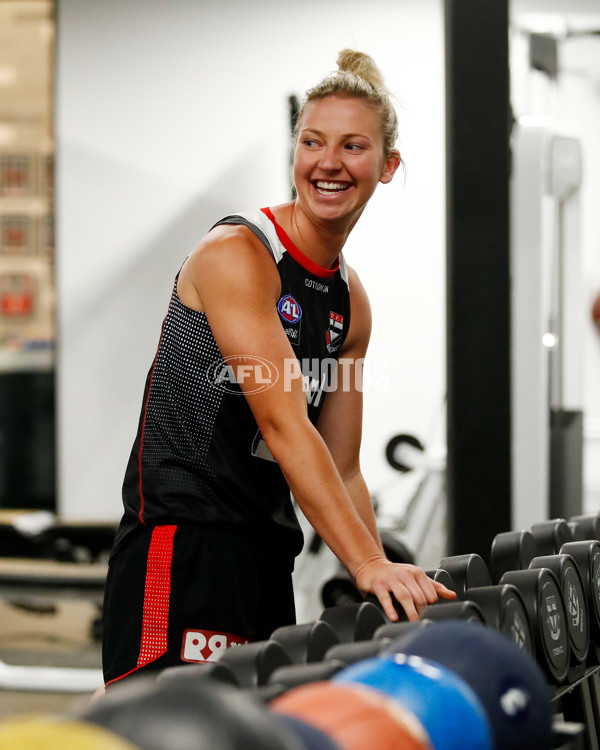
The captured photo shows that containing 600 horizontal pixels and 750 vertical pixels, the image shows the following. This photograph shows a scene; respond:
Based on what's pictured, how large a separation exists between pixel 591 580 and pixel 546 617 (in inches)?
10.9

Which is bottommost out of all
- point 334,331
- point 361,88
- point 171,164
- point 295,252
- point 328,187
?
point 334,331

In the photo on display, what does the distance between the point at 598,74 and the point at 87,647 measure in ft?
11.3

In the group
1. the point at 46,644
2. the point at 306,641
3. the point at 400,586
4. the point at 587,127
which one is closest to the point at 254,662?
the point at 306,641

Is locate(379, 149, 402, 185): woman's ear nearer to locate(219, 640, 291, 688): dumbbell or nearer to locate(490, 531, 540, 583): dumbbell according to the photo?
locate(490, 531, 540, 583): dumbbell

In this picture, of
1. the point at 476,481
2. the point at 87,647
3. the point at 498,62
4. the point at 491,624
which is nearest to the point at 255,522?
the point at 491,624

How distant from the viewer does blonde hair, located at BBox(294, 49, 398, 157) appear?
1544 mm

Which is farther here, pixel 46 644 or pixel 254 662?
pixel 46 644

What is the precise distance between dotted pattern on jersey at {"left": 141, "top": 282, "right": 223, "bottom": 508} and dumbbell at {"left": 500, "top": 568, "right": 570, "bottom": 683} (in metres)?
0.49

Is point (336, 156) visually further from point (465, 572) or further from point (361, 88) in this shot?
point (465, 572)

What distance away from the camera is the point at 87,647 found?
13.6 ft

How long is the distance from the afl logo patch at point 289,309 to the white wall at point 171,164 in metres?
2.81

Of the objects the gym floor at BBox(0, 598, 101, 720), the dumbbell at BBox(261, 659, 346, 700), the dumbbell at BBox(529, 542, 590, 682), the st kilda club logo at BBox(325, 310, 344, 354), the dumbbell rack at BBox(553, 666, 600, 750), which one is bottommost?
→ the gym floor at BBox(0, 598, 101, 720)

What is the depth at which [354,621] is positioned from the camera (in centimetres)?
121

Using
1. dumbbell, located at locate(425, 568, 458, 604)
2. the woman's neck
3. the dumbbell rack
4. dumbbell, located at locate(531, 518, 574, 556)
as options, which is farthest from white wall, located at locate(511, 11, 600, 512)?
dumbbell, located at locate(425, 568, 458, 604)
